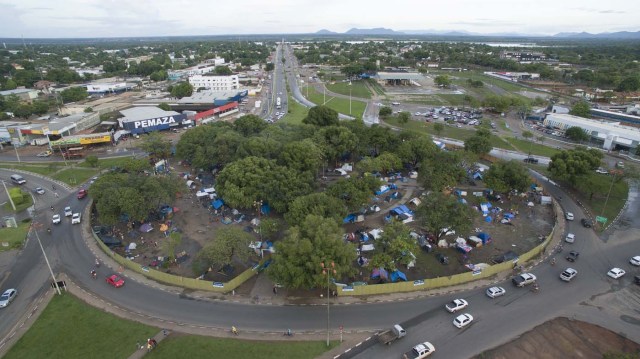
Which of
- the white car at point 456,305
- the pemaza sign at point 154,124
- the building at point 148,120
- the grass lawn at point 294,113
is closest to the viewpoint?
the white car at point 456,305

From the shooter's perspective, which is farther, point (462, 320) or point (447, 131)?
point (447, 131)

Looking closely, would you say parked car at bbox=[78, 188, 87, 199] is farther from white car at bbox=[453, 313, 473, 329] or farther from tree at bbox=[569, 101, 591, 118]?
tree at bbox=[569, 101, 591, 118]

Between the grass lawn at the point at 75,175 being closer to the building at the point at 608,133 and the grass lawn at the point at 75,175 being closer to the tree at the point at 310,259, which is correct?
the tree at the point at 310,259

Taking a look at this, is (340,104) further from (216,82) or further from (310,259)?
(310,259)

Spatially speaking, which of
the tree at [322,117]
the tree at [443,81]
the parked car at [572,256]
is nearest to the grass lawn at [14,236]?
the tree at [322,117]

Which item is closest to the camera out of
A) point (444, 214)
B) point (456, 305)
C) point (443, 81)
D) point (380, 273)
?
point (456, 305)

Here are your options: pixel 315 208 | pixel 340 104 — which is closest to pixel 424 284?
pixel 315 208
